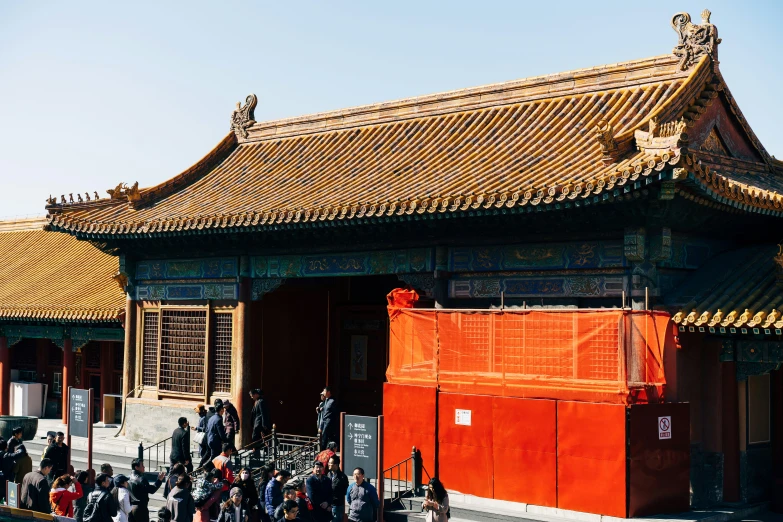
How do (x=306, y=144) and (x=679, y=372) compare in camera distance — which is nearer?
(x=679, y=372)

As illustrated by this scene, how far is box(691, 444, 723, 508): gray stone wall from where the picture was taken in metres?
15.0

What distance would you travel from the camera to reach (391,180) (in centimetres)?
1884

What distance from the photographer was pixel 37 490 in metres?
14.2

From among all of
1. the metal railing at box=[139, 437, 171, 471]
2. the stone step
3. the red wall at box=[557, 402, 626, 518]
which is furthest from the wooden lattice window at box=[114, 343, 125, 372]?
the red wall at box=[557, 402, 626, 518]

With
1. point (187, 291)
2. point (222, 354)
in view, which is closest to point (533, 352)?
point (222, 354)

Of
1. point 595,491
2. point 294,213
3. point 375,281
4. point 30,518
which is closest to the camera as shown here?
point 30,518

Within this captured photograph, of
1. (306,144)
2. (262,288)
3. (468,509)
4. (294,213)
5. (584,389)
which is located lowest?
(468,509)

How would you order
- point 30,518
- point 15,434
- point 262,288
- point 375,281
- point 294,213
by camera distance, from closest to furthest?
point 30,518
point 15,434
point 294,213
point 262,288
point 375,281

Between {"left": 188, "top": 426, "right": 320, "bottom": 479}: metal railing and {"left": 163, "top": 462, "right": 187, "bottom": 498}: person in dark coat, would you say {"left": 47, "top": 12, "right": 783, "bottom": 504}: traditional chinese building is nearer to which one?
{"left": 188, "top": 426, "right": 320, "bottom": 479}: metal railing

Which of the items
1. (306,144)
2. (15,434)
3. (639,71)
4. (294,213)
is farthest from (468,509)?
(306,144)

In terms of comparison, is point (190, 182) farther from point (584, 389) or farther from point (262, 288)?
point (584, 389)

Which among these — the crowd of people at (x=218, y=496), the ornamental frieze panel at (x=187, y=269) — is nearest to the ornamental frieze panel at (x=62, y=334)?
the ornamental frieze panel at (x=187, y=269)

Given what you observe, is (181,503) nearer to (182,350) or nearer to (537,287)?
(537,287)

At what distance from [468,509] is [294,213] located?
19.8 ft
